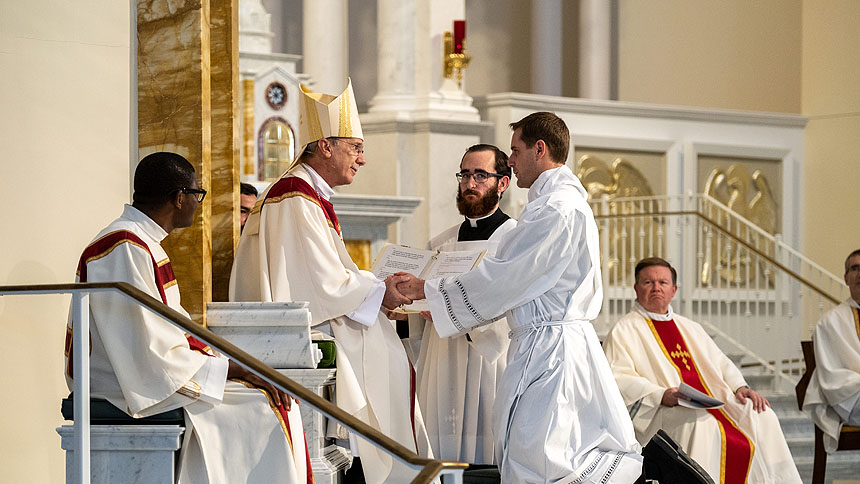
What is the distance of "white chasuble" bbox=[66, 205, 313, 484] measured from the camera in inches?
178

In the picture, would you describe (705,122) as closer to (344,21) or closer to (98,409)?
(344,21)

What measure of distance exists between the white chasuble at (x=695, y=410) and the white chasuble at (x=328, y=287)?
6.54 ft

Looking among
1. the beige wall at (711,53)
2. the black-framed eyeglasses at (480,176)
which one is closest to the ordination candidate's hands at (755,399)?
the black-framed eyeglasses at (480,176)

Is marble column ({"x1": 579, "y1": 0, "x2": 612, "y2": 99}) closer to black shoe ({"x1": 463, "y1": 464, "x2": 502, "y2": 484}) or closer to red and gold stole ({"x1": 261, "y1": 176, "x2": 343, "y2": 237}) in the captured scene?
black shoe ({"x1": 463, "y1": 464, "x2": 502, "y2": 484})

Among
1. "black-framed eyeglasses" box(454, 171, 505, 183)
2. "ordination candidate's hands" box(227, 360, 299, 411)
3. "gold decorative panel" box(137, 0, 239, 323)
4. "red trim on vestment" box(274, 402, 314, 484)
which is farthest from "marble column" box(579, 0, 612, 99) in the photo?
"ordination candidate's hands" box(227, 360, 299, 411)

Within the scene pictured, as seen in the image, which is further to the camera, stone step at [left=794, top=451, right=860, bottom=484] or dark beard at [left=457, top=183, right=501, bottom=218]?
stone step at [left=794, top=451, right=860, bottom=484]

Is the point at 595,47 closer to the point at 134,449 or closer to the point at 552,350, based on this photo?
the point at 552,350

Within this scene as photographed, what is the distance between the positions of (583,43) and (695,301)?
11.1ft

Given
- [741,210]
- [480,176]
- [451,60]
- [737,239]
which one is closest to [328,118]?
[480,176]

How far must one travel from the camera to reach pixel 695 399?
23.4 ft

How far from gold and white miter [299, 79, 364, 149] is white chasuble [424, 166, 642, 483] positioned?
0.86 meters

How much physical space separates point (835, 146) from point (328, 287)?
9091 mm

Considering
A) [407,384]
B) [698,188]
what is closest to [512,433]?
[407,384]

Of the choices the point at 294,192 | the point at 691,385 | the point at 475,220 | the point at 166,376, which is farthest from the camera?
the point at 691,385
